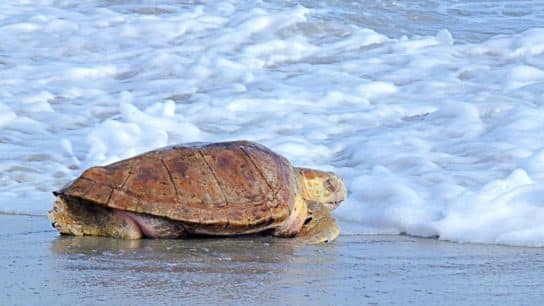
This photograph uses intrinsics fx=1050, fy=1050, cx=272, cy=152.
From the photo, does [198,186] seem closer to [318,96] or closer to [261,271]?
[261,271]

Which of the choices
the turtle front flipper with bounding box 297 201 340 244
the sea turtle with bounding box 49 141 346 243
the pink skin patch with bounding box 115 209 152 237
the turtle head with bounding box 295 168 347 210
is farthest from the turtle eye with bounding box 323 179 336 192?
the pink skin patch with bounding box 115 209 152 237

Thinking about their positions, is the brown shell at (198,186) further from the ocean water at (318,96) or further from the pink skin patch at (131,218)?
the ocean water at (318,96)

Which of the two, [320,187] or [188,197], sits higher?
[188,197]

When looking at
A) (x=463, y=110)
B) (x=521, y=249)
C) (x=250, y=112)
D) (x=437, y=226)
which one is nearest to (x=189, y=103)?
(x=250, y=112)

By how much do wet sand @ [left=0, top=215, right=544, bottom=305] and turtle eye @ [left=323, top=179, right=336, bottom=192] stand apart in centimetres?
43

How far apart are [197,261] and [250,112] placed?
13.2 ft

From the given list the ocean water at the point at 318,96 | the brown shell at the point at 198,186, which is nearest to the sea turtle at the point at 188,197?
the brown shell at the point at 198,186

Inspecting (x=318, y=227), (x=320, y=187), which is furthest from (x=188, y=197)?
(x=320, y=187)

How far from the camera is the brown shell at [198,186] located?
15.6ft

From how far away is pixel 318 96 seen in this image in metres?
8.60

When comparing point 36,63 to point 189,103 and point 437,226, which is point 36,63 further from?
point 437,226

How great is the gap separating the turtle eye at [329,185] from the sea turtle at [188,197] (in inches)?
16.6

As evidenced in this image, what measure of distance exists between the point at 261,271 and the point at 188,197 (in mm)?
826

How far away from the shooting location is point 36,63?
10.3 meters
